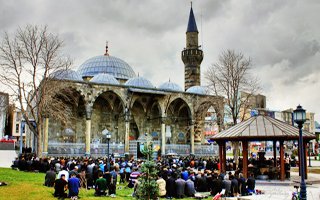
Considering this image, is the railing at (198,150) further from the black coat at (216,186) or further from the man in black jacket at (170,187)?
the man in black jacket at (170,187)

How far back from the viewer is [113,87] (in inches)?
1375

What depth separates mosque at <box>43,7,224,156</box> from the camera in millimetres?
32906

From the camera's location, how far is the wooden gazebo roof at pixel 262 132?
17.2 metres

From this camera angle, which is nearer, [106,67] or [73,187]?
[73,187]

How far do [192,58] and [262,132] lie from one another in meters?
33.4

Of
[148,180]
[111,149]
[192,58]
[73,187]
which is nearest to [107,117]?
[111,149]

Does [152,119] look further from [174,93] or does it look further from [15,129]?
[15,129]

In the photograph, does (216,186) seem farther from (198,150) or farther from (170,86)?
(170,86)

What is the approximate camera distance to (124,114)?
35438 millimetres

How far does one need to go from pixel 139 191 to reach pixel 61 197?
401 centimetres

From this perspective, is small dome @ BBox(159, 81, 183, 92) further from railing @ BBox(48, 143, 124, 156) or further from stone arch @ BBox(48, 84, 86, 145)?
railing @ BBox(48, 143, 124, 156)

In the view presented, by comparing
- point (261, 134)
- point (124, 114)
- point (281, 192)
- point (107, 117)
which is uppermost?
point (124, 114)

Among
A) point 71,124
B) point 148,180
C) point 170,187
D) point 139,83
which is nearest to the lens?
point 148,180

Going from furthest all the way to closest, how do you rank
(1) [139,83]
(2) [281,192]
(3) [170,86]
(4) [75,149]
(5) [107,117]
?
(3) [170,86]
(1) [139,83]
(5) [107,117]
(4) [75,149]
(2) [281,192]
